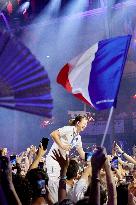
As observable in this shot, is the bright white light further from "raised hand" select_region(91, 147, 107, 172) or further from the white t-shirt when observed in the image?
"raised hand" select_region(91, 147, 107, 172)

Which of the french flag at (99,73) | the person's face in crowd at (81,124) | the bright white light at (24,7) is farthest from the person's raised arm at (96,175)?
the bright white light at (24,7)

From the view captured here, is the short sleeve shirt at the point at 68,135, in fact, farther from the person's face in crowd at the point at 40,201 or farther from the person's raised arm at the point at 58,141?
the person's face in crowd at the point at 40,201

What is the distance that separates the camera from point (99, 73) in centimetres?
574

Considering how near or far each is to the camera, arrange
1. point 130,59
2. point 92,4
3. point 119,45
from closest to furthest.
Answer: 1. point 119,45
2. point 92,4
3. point 130,59

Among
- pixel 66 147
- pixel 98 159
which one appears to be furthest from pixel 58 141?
pixel 98 159

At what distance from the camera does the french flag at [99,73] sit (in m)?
5.23

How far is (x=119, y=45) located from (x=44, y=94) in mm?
19867

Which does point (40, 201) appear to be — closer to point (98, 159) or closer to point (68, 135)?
point (98, 159)

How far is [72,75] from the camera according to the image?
21.2 feet

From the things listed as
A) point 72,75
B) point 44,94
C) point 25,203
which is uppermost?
point 44,94

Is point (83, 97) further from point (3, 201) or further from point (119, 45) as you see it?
point (3, 201)

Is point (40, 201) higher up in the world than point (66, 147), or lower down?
lower down

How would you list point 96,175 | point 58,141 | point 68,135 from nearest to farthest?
point 96,175 < point 58,141 < point 68,135

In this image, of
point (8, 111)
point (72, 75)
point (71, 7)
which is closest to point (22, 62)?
point (8, 111)
